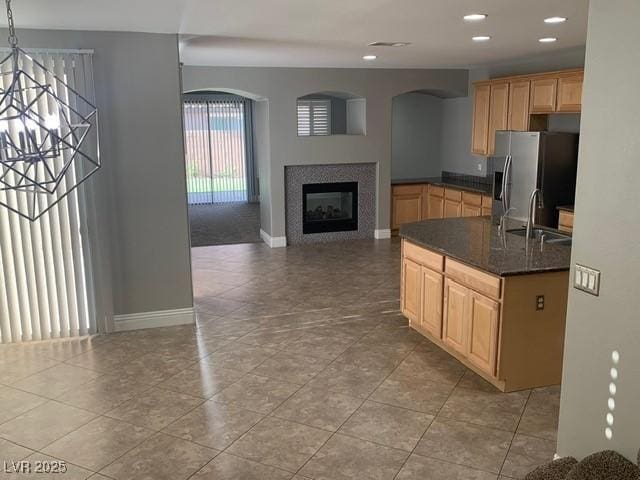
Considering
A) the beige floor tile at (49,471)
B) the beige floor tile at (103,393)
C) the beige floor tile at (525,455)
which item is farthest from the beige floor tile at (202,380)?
the beige floor tile at (525,455)

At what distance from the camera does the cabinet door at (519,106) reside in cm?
689

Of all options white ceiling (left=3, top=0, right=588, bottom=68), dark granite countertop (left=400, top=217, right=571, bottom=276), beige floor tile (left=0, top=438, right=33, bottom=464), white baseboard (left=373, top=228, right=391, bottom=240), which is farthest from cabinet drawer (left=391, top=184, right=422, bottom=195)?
beige floor tile (left=0, top=438, right=33, bottom=464)

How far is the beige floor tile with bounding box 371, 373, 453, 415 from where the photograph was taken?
3725mm

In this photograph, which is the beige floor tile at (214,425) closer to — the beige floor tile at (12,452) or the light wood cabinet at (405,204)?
the beige floor tile at (12,452)

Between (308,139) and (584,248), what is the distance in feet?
19.7

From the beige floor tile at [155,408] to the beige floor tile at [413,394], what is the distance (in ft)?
4.19

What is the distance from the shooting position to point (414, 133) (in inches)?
380

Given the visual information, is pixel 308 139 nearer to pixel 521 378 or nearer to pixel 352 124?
pixel 352 124

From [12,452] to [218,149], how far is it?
9.96 m

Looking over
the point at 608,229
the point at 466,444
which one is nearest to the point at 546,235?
the point at 466,444

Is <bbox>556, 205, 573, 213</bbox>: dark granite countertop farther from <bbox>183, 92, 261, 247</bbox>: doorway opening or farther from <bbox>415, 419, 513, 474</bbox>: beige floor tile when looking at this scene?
<bbox>183, 92, 261, 247</bbox>: doorway opening

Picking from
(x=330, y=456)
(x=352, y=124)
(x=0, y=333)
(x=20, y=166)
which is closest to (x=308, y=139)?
(x=352, y=124)

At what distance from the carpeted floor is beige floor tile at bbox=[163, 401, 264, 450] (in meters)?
5.32

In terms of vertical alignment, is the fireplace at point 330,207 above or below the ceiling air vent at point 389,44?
below
